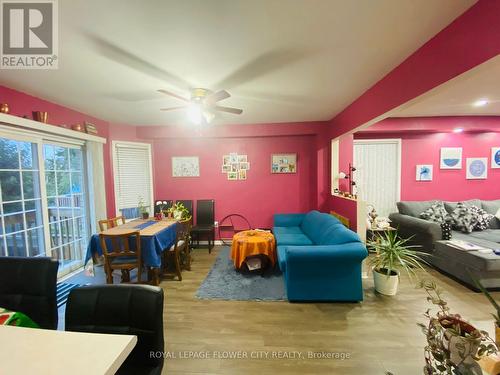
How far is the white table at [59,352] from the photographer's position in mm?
724

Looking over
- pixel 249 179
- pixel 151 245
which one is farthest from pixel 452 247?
pixel 151 245

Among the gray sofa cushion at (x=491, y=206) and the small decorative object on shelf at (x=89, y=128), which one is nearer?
the small decorative object on shelf at (x=89, y=128)

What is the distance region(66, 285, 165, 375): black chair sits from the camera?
105cm

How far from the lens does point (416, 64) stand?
188cm

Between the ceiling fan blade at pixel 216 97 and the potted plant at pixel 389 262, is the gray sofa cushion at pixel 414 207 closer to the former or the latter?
the potted plant at pixel 389 262

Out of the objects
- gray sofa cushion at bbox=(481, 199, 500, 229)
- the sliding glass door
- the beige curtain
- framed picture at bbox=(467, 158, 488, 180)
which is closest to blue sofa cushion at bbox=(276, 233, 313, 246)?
the beige curtain

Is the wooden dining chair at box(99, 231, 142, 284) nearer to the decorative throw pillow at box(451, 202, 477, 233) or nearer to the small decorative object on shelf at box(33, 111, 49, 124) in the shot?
the small decorative object on shelf at box(33, 111, 49, 124)

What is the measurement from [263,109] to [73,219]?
3627 millimetres

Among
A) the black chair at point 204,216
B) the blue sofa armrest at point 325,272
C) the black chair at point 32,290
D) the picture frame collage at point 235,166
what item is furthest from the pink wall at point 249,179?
the black chair at point 32,290

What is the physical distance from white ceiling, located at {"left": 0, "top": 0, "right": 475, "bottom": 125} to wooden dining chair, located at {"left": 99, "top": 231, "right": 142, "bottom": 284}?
5.98 ft

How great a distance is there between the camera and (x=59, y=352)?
31.3 inches

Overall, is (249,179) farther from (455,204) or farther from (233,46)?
(455,204)

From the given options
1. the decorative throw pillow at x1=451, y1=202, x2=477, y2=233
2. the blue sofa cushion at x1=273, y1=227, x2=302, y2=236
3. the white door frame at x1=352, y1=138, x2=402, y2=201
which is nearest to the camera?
the decorative throw pillow at x1=451, y1=202, x2=477, y2=233

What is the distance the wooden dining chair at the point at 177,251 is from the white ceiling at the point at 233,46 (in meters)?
2.02
